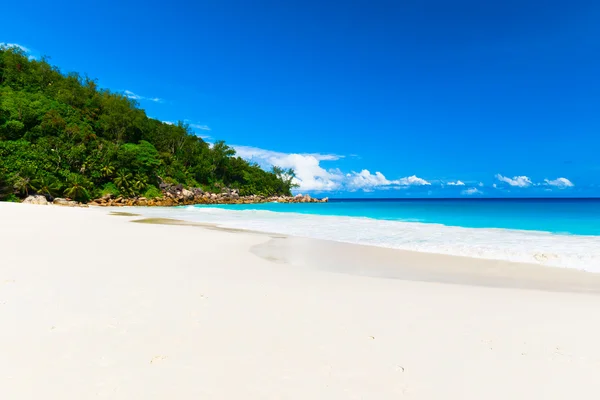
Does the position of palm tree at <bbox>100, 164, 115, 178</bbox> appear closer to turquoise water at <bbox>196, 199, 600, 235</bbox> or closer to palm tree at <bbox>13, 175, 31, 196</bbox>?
palm tree at <bbox>13, 175, 31, 196</bbox>

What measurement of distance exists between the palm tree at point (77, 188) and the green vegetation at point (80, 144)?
11cm

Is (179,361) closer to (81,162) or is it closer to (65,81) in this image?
(81,162)

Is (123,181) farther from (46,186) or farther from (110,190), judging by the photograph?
(46,186)

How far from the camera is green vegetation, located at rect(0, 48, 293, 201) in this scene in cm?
3809

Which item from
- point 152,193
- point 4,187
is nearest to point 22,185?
point 4,187

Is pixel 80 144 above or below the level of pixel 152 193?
above

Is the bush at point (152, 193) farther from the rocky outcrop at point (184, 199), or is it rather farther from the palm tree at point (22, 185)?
the palm tree at point (22, 185)

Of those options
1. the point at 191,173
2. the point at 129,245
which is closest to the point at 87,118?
the point at 191,173

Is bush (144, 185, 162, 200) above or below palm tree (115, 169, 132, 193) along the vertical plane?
below

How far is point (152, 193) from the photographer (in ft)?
170

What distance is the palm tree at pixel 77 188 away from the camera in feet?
129

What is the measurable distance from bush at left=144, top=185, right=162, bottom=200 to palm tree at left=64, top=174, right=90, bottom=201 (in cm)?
957

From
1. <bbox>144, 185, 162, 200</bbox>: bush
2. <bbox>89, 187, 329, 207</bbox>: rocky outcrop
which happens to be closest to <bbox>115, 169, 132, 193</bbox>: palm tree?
<bbox>89, 187, 329, 207</bbox>: rocky outcrop

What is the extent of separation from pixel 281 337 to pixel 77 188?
46696 mm
